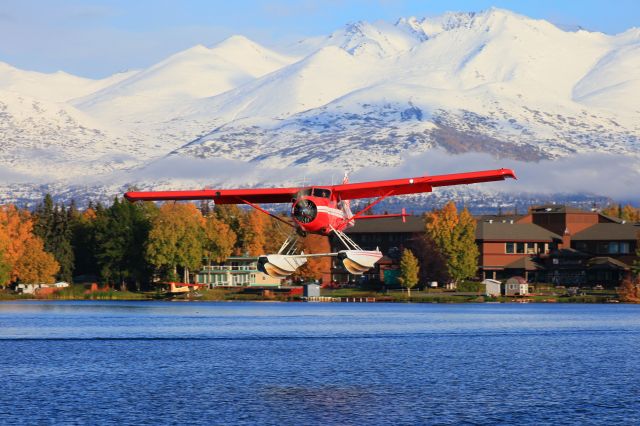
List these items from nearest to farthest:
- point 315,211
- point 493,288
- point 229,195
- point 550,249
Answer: point 315,211
point 229,195
point 493,288
point 550,249

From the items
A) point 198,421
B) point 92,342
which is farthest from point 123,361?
point 198,421

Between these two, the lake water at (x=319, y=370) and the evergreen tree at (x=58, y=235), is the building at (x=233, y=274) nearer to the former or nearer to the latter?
the evergreen tree at (x=58, y=235)

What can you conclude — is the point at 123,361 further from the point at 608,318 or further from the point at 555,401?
the point at 608,318

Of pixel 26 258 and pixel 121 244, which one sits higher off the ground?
pixel 121 244

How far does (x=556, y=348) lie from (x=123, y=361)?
2585cm

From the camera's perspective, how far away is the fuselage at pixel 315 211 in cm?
6250

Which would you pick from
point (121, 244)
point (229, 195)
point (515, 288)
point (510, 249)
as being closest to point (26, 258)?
point (121, 244)

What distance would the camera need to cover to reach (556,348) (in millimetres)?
73812

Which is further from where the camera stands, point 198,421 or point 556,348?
point 556,348

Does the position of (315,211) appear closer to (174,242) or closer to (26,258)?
(174,242)

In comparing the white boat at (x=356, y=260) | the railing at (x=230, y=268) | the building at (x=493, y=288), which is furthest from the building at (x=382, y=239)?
the white boat at (x=356, y=260)

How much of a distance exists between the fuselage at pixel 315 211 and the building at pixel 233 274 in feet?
322

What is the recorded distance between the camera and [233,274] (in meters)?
164

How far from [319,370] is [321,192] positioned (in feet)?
30.7
